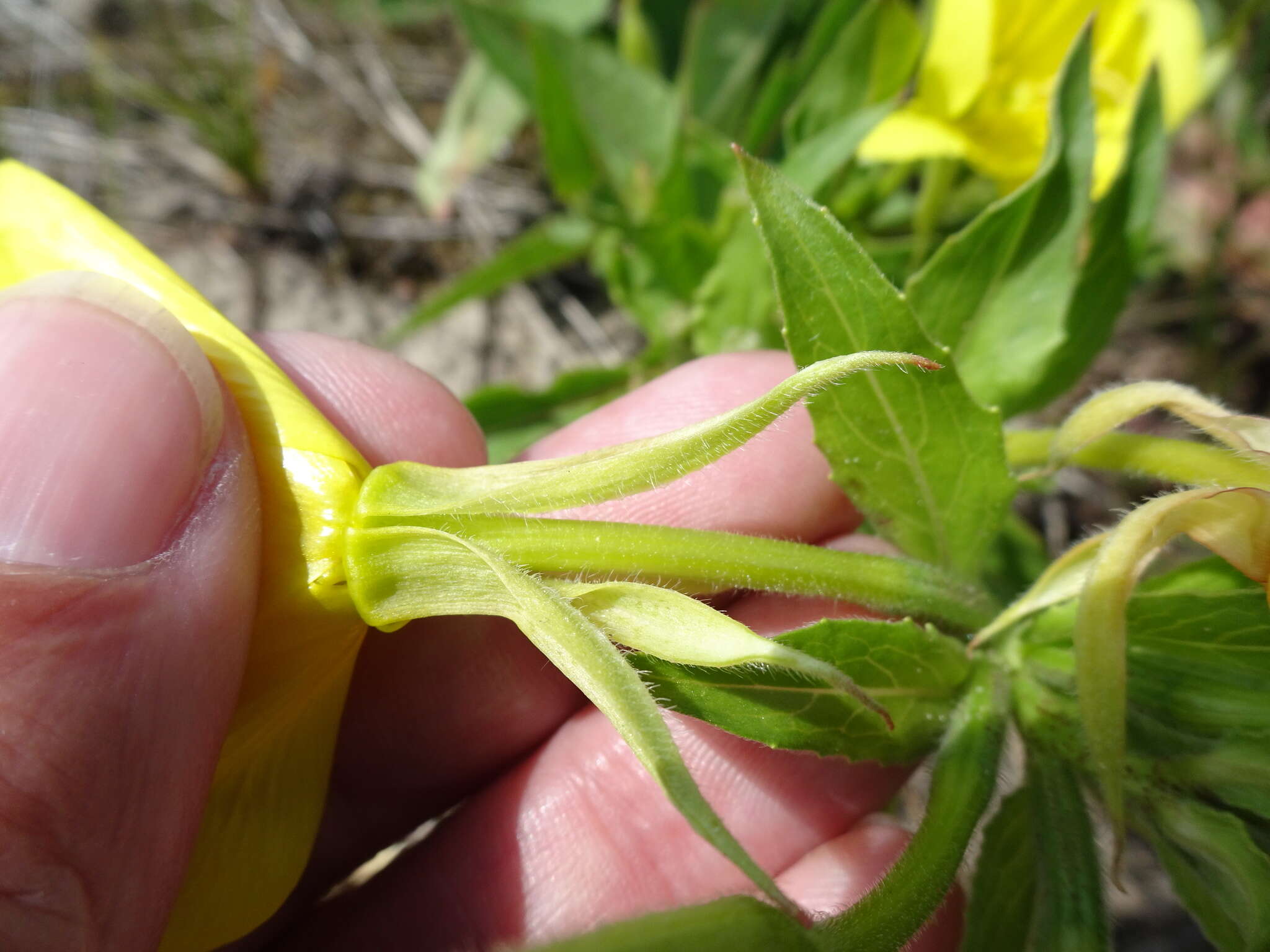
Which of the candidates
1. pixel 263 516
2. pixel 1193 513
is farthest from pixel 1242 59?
pixel 263 516

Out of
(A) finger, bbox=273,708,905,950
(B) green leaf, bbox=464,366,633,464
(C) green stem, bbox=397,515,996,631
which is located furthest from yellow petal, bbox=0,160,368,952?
(B) green leaf, bbox=464,366,633,464

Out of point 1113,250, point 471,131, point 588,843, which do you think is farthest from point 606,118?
point 588,843

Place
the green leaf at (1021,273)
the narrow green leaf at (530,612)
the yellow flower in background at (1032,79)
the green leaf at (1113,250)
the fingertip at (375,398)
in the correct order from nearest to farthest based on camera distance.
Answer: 1. the narrow green leaf at (530,612)
2. the green leaf at (1021,273)
3. the fingertip at (375,398)
4. the green leaf at (1113,250)
5. the yellow flower in background at (1032,79)

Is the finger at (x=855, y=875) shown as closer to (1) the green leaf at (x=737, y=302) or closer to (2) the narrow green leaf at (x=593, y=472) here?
(2) the narrow green leaf at (x=593, y=472)

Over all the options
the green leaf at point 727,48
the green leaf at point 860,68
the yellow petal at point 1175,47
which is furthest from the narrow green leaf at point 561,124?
the yellow petal at point 1175,47

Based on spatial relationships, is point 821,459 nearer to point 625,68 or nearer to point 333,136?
point 625,68

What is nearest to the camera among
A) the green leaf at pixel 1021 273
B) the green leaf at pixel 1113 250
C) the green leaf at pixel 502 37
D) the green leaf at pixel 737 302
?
the green leaf at pixel 1021 273
